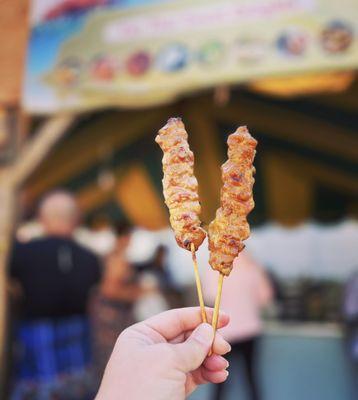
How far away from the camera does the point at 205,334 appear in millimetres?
1083

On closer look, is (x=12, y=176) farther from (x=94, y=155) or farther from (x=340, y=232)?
(x=340, y=232)

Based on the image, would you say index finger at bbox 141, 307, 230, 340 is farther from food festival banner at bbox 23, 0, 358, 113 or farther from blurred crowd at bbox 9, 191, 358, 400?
food festival banner at bbox 23, 0, 358, 113

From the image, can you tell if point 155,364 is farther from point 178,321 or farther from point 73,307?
point 73,307

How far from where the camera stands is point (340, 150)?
7164 mm

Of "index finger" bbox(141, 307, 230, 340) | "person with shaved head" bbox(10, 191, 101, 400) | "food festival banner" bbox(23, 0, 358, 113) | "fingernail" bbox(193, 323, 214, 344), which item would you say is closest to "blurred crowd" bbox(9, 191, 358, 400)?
"person with shaved head" bbox(10, 191, 101, 400)

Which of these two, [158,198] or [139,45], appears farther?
[158,198]

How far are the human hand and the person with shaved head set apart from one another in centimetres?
264

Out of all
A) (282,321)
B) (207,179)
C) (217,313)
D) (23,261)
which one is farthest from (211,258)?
(207,179)

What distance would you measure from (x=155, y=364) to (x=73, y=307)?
114 inches

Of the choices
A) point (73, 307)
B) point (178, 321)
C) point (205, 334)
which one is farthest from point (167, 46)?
point (205, 334)

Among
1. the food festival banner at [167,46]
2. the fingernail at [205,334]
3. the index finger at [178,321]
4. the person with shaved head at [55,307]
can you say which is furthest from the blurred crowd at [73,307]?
the fingernail at [205,334]

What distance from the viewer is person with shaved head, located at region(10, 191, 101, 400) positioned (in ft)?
11.9

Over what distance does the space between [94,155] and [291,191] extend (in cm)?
296

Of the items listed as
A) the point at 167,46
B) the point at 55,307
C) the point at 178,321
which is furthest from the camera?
the point at 167,46
